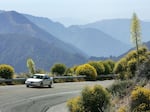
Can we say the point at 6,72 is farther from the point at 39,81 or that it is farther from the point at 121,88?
the point at 121,88

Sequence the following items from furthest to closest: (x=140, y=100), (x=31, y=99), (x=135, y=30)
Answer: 1. (x=31, y=99)
2. (x=135, y=30)
3. (x=140, y=100)

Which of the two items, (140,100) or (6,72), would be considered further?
(6,72)

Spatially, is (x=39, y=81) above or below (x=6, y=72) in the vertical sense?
below

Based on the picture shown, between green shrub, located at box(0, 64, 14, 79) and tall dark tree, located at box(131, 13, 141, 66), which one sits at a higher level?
tall dark tree, located at box(131, 13, 141, 66)

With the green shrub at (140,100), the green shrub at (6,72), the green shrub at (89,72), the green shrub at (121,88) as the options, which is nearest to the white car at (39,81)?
the green shrub at (6,72)

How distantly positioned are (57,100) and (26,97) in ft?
6.04

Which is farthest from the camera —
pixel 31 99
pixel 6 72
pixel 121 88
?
pixel 6 72

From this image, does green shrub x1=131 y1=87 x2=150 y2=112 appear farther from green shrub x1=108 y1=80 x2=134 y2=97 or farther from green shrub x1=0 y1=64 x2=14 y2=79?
green shrub x1=0 y1=64 x2=14 y2=79

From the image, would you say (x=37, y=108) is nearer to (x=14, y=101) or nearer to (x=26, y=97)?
(x=14, y=101)

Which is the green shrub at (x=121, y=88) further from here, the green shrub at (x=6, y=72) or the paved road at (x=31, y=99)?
the green shrub at (x=6, y=72)

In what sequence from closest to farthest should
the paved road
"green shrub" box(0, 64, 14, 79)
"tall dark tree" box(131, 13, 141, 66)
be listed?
1. the paved road
2. "tall dark tree" box(131, 13, 141, 66)
3. "green shrub" box(0, 64, 14, 79)

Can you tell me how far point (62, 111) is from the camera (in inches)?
958

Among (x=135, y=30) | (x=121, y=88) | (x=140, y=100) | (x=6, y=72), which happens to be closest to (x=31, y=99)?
(x=135, y=30)

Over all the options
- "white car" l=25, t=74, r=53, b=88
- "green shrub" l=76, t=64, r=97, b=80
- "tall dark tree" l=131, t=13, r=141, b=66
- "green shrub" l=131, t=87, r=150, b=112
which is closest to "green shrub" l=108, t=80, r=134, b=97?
"green shrub" l=131, t=87, r=150, b=112
